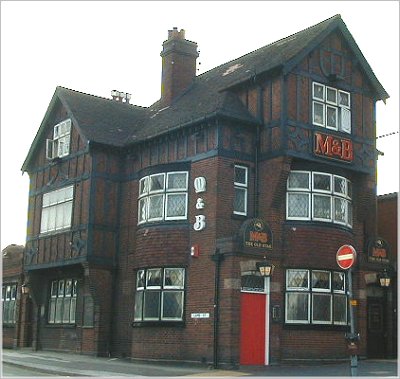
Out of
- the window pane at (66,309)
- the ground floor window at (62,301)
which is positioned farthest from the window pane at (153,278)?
the window pane at (66,309)

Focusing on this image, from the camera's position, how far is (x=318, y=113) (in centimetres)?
2445

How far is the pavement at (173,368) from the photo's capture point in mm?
19891

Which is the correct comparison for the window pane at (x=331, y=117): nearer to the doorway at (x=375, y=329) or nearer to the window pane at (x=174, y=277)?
the doorway at (x=375, y=329)

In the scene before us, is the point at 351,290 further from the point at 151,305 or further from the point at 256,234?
the point at 151,305

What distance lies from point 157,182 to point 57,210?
629 centimetres

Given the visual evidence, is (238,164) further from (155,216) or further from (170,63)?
(170,63)

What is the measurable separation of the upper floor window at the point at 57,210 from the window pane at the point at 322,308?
34.2 feet

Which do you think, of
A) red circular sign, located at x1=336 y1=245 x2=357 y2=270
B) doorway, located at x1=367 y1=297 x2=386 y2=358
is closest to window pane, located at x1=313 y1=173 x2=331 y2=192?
doorway, located at x1=367 y1=297 x2=386 y2=358

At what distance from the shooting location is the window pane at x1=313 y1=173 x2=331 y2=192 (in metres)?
23.9

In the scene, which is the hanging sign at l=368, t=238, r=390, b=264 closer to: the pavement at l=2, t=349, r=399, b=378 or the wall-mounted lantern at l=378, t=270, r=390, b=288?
the wall-mounted lantern at l=378, t=270, r=390, b=288

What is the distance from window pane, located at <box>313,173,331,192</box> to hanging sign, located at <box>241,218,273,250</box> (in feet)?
8.12

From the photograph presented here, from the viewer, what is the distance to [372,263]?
2539cm

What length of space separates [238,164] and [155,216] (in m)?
3.54

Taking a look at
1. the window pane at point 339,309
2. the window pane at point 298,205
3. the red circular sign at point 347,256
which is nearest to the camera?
the red circular sign at point 347,256
